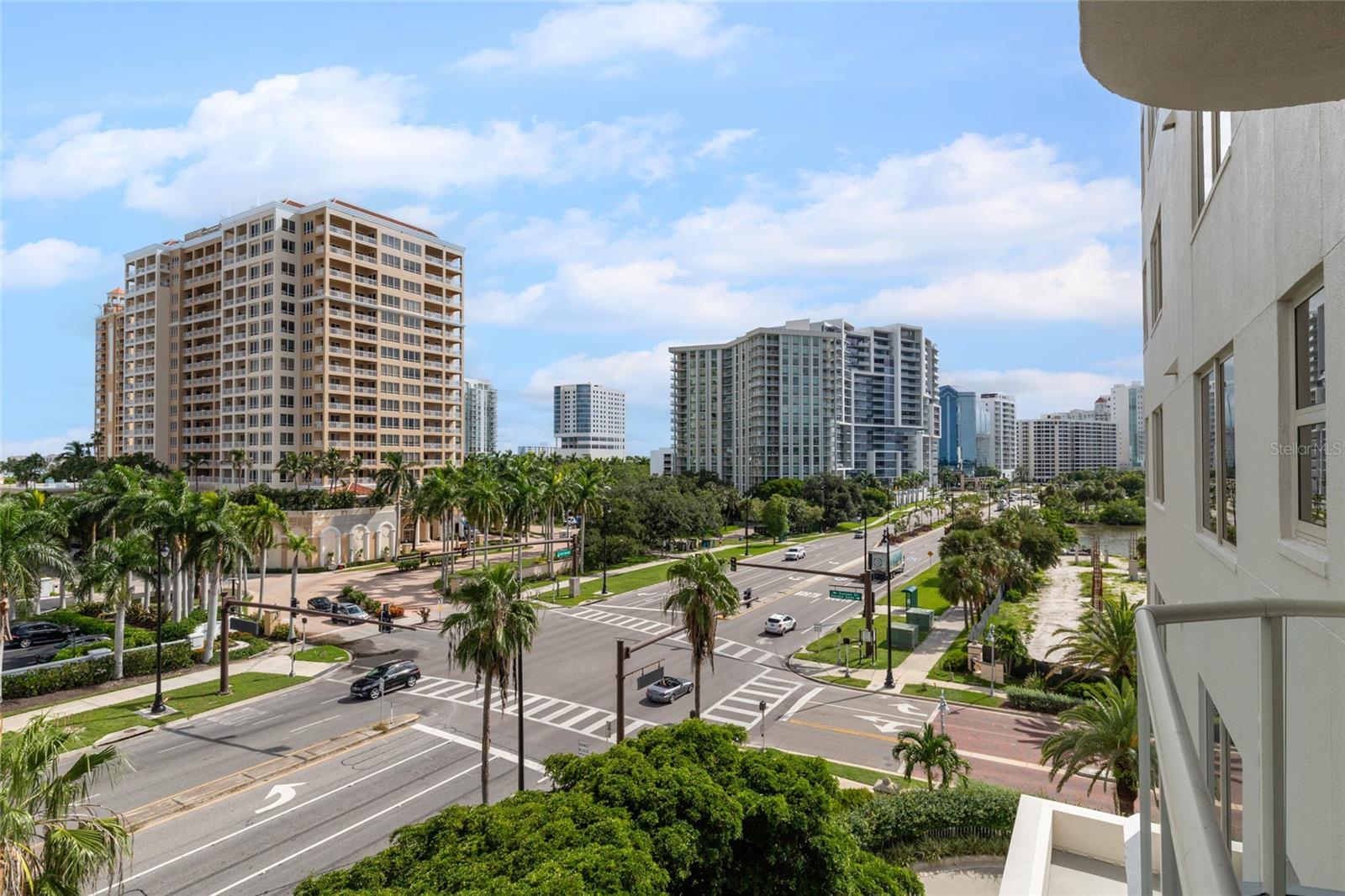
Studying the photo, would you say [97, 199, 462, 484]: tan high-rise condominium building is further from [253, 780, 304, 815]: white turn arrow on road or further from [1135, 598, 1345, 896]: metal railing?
[1135, 598, 1345, 896]: metal railing

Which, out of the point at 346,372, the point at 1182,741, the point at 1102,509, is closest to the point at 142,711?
the point at 1182,741

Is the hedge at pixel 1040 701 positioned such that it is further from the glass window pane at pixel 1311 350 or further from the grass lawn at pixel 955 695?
the glass window pane at pixel 1311 350

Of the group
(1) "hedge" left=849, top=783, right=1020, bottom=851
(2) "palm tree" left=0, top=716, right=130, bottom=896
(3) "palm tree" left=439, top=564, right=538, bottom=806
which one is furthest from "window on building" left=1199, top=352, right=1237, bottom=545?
(3) "palm tree" left=439, top=564, right=538, bottom=806

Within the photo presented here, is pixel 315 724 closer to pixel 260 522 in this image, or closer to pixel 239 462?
pixel 260 522

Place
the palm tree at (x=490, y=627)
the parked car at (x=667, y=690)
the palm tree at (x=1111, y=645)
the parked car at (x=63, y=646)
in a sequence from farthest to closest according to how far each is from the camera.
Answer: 1. the parked car at (x=63, y=646)
2. the parked car at (x=667, y=690)
3. the palm tree at (x=1111, y=645)
4. the palm tree at (x=490, y=627)

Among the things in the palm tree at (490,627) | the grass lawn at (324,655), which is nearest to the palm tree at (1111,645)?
the palm tree at (490,627)

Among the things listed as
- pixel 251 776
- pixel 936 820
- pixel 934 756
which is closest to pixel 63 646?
pixel 251 776
